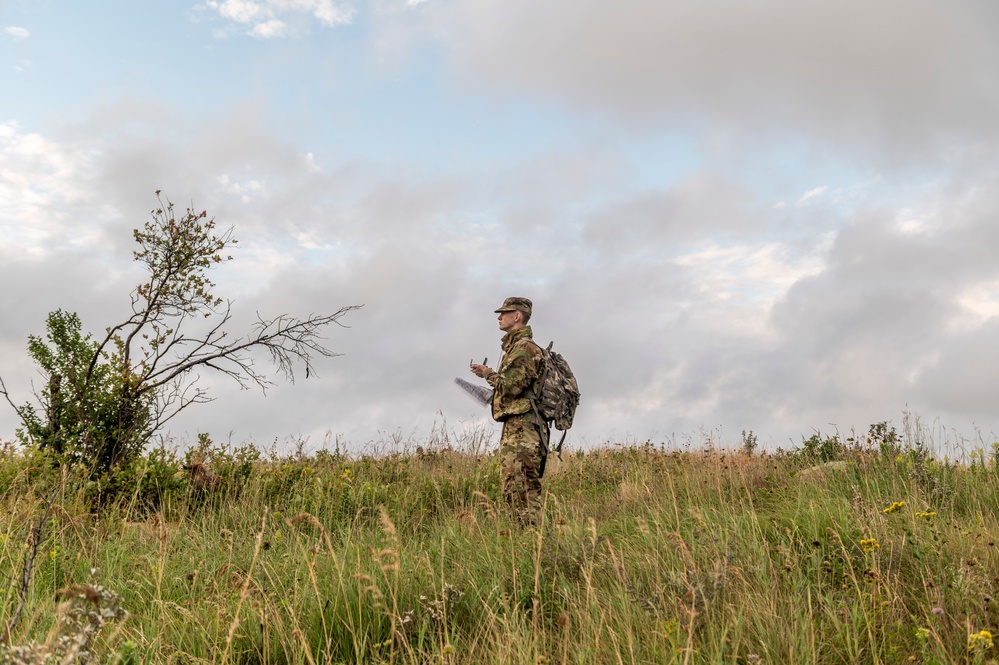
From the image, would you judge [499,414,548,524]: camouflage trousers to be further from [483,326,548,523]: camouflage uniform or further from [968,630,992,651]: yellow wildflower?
[968,630,992,651]: yellow wildflower

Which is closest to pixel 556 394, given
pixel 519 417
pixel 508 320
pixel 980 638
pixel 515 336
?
pixel 519 417

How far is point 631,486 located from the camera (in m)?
9.22

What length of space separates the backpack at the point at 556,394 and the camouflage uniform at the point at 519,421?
84mm

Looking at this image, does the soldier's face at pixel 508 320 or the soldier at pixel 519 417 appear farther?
the soldier's face at pixel 508 320

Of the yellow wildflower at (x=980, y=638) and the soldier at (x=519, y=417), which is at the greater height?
the soldier at (x=519, y=417)

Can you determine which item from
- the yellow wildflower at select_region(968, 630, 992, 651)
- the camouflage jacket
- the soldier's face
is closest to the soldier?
the camouflage jacket

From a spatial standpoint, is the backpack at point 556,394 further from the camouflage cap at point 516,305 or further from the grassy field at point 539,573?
the grassy field at point 539,573

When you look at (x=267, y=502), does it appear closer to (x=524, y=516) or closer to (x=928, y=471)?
(x=524, y=516)

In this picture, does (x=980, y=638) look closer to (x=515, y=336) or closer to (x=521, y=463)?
(x=521, y=463)

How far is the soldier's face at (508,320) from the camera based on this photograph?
874 centimetres

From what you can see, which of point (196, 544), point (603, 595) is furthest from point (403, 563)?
point (196, 544)

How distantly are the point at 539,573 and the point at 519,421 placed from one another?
3.36 metres

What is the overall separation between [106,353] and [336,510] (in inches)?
163

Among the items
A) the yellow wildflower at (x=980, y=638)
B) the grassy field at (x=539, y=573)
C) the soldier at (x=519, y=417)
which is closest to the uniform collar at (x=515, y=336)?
the soldier at (x=519, y=417)
